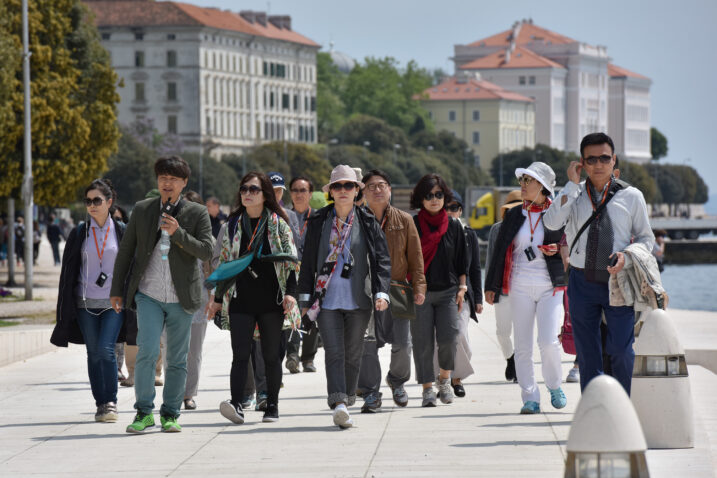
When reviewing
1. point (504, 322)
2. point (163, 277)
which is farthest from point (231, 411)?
point (504, 322)

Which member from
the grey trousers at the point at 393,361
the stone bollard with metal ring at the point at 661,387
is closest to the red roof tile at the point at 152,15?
the grey trousers at the point at 393,361

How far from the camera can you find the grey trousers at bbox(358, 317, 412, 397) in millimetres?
12180

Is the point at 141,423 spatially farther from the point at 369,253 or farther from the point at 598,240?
the point at 598,240

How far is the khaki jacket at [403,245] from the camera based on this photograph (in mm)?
12141

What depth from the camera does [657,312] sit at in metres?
9.79

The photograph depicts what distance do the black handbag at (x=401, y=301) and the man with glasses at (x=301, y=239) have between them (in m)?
2.39

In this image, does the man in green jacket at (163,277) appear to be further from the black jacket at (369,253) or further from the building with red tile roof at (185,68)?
the building with red tile roof at (185,68)

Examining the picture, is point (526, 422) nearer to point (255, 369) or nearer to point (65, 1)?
point (255, 369)

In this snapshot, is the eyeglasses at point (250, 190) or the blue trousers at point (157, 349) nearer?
the blue trousers at point (157, 349)

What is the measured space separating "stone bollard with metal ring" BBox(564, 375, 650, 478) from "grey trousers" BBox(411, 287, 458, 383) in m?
6.17

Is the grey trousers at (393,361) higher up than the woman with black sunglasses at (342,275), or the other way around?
the woman with black sunglasses at (342,275)

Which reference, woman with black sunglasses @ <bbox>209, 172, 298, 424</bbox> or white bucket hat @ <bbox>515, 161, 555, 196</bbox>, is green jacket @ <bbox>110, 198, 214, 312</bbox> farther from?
white bucket hat @ <bbox>515, 161, 555, 196</bbox>

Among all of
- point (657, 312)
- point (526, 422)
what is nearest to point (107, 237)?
point (526, 422)

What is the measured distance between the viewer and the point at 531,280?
1210 centimetres
